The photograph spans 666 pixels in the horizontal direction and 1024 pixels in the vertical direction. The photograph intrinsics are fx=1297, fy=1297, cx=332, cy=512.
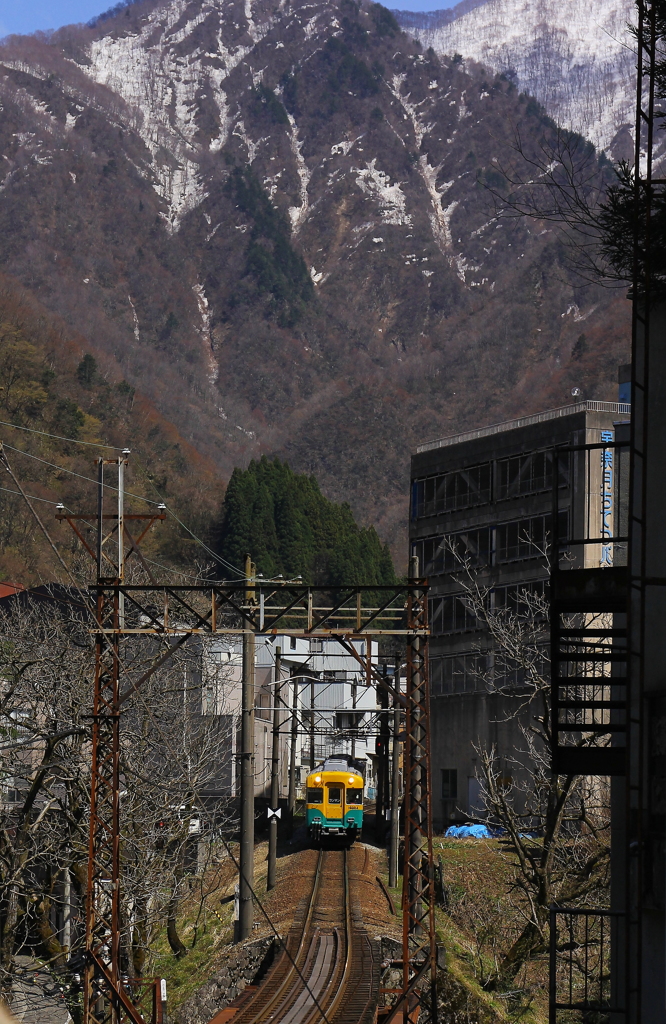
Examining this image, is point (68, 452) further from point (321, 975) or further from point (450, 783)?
point (321, 975)

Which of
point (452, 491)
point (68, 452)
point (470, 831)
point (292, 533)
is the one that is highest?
point (68, 452)

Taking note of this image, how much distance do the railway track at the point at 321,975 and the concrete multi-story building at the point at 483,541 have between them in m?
22.0

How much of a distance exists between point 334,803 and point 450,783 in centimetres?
1552

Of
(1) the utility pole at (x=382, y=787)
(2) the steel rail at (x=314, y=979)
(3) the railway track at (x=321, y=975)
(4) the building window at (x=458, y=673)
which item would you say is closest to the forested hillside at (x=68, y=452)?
(4) the building window at (x=458, y=673)

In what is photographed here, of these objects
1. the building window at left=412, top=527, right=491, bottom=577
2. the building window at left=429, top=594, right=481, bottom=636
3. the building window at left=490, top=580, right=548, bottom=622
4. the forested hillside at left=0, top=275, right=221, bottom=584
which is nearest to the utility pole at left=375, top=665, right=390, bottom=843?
the building window at left=490, top=580, right=548, bottom=622

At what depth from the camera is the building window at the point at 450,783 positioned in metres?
56.5

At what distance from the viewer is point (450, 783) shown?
56.8 meters

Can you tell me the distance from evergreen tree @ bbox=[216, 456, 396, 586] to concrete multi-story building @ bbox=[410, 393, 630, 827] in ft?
133

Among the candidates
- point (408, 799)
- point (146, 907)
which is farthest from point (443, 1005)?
point (146, 907)

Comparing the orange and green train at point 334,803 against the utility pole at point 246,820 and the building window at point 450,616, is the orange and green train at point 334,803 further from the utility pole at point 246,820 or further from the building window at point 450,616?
the building window at point 450,616

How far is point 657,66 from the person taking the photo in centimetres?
1246

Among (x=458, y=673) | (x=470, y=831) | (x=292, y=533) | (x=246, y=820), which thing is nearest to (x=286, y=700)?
(x=458, y=673)

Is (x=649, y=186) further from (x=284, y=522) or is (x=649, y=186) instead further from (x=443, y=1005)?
(x=284, y=522)

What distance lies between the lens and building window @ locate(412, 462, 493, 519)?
193 feet
